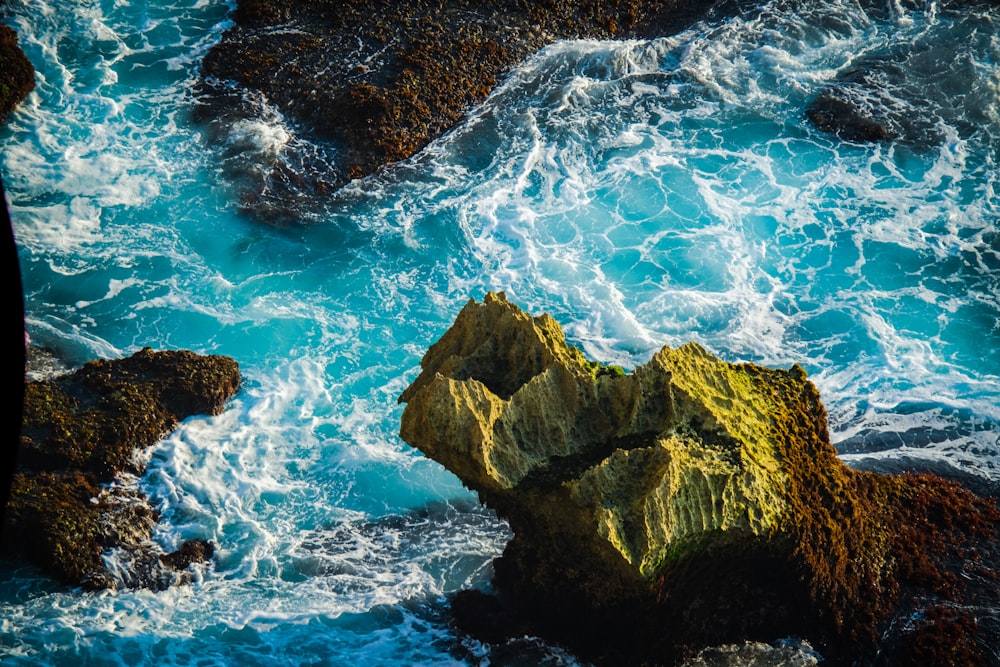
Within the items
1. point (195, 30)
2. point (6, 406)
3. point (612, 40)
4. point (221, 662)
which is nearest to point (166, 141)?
point (195, 30)

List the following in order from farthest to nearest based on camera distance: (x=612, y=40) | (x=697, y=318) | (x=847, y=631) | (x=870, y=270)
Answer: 1. (x=612, y=40)
2. (x=870, y=270)
3. (x=697, y=318)
4. (x=847, y=631)

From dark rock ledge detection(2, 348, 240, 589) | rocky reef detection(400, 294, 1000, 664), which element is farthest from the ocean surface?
rocky reef detection(400, 294, 1000, 664)

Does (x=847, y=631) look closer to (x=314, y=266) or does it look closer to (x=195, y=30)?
(x=314, y=266)

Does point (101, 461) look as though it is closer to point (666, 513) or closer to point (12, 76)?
point (666, 513)

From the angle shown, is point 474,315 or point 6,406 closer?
point 6,406

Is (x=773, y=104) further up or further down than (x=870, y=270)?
further up

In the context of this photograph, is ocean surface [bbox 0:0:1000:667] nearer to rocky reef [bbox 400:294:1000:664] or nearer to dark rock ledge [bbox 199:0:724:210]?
dark rock ledge [bbox 199:0:724:210]

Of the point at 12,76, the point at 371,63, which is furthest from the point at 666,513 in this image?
the point at 12,76
